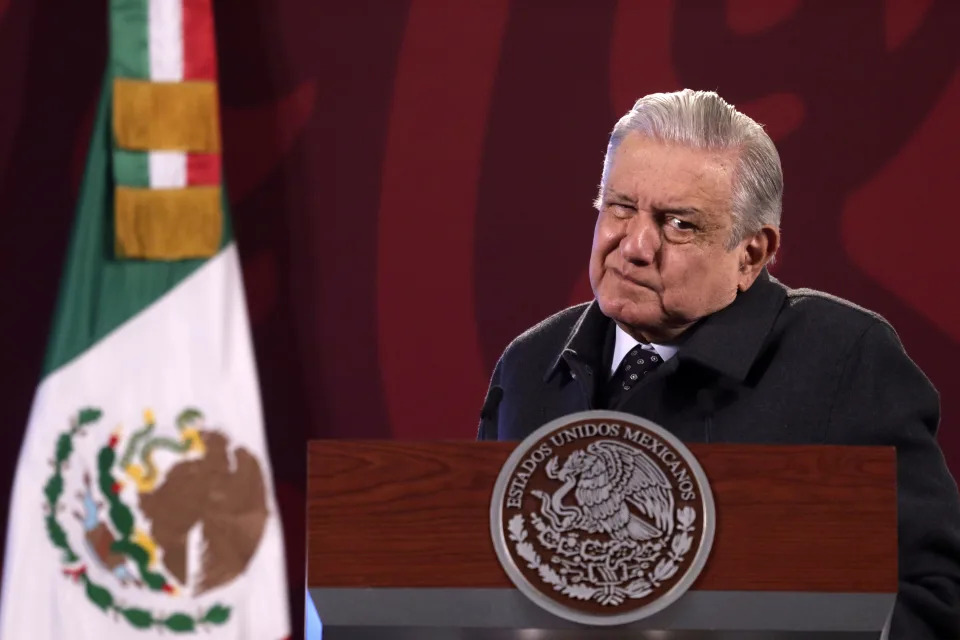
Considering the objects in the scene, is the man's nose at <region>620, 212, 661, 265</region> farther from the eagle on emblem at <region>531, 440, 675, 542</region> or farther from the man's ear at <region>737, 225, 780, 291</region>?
the eagle on emblem at <region>531, 440, 675, 542</region>

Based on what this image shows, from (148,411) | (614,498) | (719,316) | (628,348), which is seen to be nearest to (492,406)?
(628,348)

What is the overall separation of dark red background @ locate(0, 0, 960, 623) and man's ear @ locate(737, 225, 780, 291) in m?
1.60

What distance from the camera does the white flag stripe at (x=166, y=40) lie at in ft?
10.2

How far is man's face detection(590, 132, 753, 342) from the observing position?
175cm

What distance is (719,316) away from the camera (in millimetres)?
1804

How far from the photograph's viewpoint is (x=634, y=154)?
176 centimetres

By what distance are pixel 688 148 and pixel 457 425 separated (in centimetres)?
180

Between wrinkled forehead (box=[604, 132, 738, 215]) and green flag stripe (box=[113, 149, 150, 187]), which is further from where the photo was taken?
green flag stripe (box=[113, 149, 150, 187])

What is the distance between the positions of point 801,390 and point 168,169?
5.95ft

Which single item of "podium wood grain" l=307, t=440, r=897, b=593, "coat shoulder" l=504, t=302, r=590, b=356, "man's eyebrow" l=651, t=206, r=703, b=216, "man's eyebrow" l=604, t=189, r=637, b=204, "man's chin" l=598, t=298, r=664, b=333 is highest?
"man's eyebrow" l=604, t=189, r=637, b=204

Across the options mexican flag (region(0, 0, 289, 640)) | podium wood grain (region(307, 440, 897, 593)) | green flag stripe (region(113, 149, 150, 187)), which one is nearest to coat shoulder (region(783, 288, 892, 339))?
podium wood grain (region(307, 440, 897, 593))

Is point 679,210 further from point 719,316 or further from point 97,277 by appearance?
point 97,277

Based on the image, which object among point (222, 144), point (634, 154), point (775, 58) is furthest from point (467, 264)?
point (634, 154)

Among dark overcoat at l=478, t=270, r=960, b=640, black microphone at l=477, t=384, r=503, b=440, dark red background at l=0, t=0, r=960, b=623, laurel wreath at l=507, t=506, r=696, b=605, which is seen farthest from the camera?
dark red background at l=0, t=0, r=960, b=623
